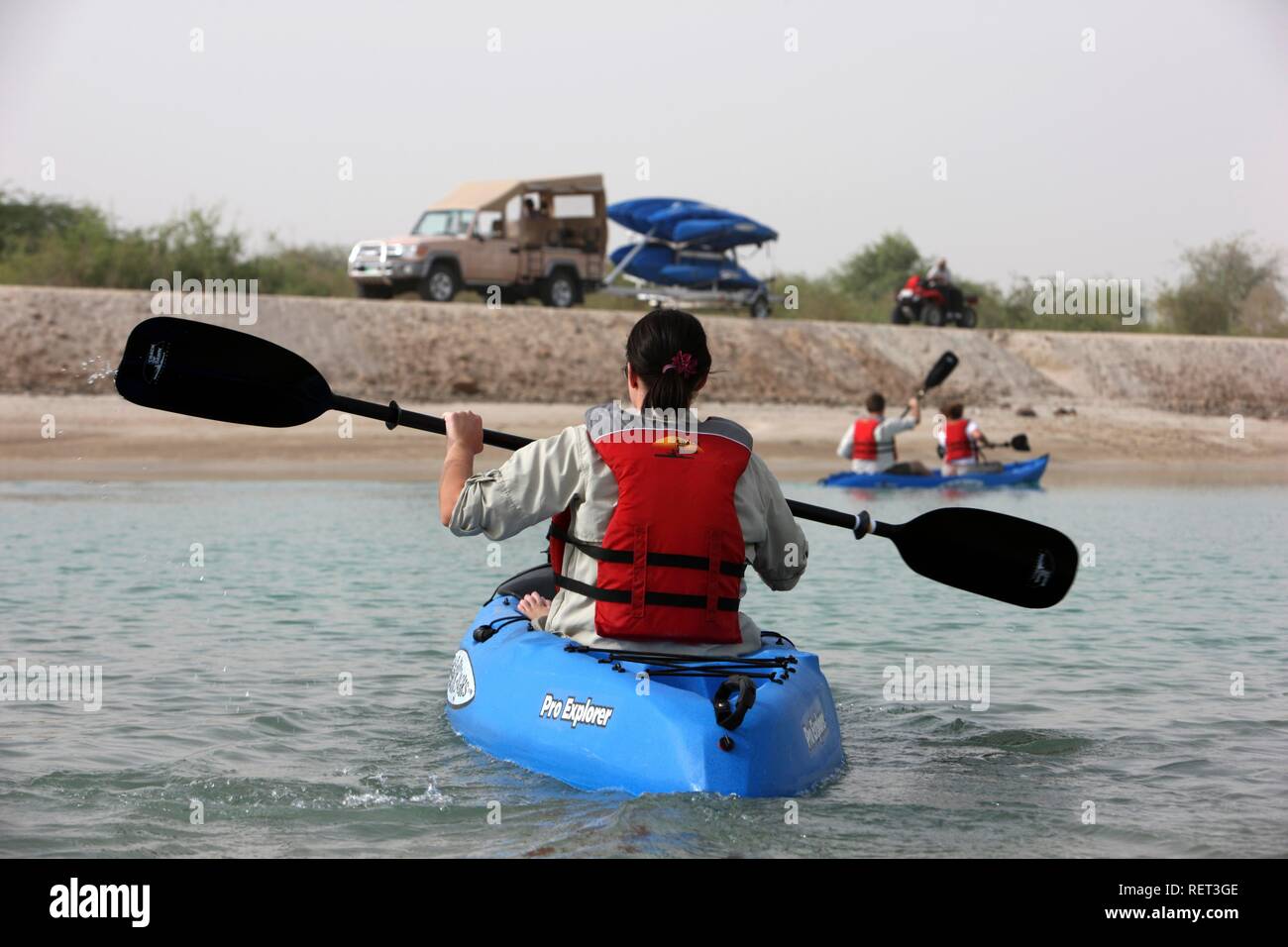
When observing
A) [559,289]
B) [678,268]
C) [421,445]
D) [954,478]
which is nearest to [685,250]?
[678,268]

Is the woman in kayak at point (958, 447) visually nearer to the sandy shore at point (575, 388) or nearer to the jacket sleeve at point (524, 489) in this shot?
the sandy shore at point (575, 388)

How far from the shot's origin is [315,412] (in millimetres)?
6055

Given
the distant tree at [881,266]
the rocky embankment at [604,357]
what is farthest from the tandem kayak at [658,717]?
the distant tree at [881,266]

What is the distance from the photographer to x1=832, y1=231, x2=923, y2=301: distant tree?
47.1 meters

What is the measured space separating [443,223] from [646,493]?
20134 millimetres

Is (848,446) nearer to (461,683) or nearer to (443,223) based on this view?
(443,223)

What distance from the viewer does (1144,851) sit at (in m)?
4.96

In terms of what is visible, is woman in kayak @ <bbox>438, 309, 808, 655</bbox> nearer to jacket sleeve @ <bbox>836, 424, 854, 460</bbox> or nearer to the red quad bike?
jacket sleeve @ <bbox>836, 424, 854, 460</bbox>

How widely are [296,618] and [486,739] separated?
3.94m

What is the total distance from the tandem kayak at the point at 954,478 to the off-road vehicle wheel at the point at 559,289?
29.7ft

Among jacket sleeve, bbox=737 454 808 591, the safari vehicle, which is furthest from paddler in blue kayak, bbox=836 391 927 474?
jacket sleeve, bbox=737 454 808 591
